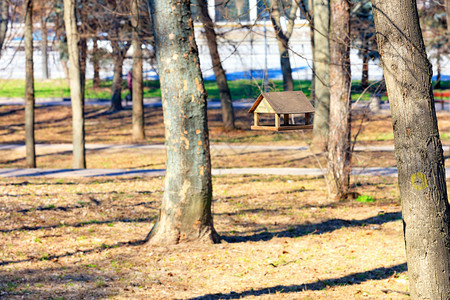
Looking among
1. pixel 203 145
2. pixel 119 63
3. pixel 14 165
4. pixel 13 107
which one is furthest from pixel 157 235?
pixel 13 107

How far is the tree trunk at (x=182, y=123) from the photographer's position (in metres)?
6.60

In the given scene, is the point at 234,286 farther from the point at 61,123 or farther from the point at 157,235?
the point at 61,123

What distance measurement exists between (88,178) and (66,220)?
378cm

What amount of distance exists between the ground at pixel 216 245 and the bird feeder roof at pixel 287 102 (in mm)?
1797

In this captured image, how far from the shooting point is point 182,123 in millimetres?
6590

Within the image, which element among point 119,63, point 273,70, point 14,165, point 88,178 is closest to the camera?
point 88,178

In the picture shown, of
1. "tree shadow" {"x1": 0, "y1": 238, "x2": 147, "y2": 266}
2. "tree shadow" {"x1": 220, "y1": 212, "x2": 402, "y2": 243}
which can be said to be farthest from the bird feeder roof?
"tree shadow" {"x1": 0, "y1": 238, "x2": 147, "y2": 266}

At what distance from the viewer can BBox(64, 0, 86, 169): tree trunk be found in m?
13.0

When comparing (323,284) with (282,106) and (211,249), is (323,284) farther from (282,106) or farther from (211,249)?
(282,106)

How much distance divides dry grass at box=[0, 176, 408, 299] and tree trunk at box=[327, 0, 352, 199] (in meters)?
0.67

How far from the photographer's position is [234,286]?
221 inches

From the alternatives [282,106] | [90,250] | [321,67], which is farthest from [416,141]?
[321,67]

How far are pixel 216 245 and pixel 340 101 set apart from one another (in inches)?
144

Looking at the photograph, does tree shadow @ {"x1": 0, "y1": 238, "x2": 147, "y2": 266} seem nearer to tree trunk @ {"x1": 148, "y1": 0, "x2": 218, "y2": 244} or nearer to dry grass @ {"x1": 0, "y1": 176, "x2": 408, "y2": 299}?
dry grass @ {"x1": 0, "y1": 176, "x2": 408, "y2": 299}
